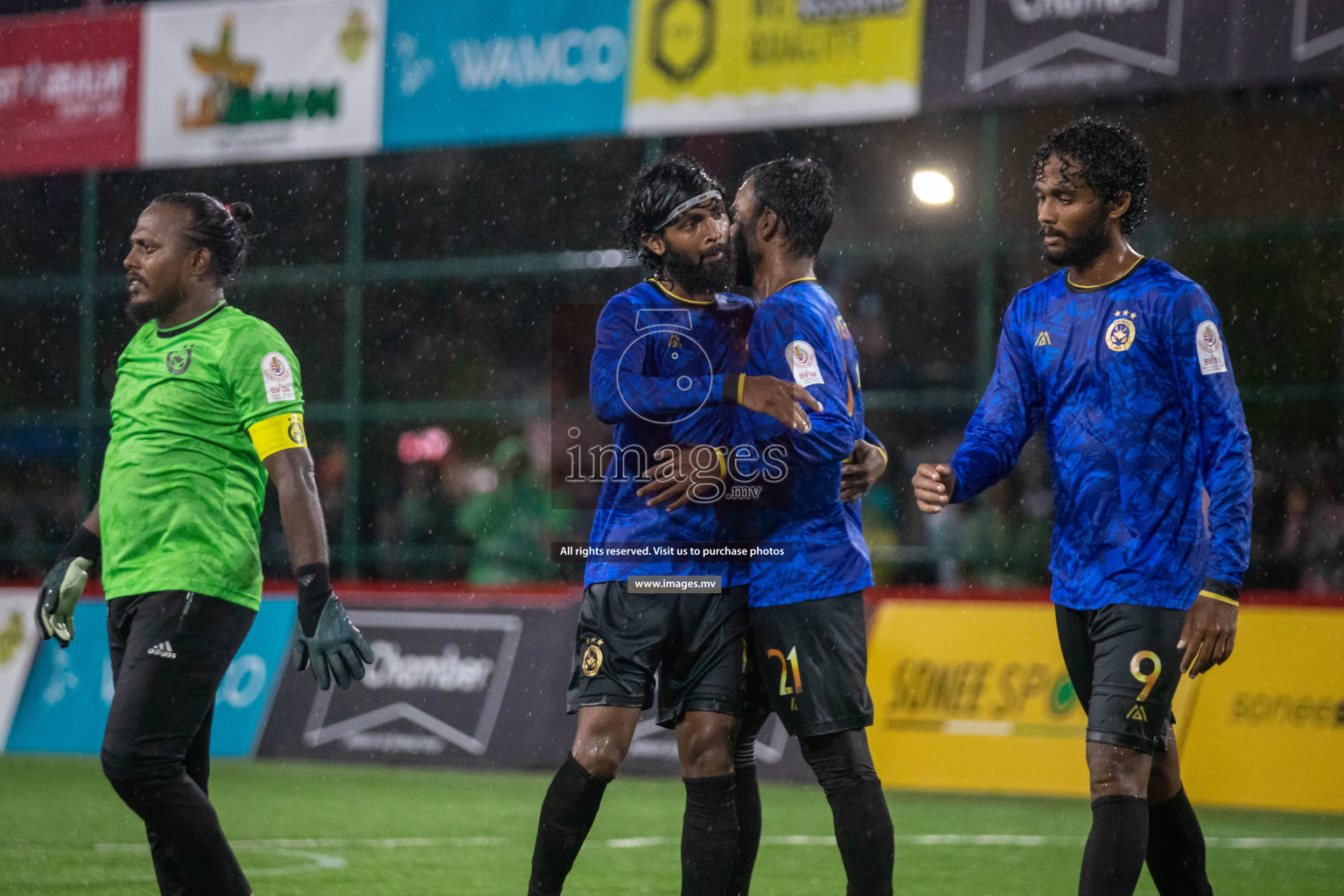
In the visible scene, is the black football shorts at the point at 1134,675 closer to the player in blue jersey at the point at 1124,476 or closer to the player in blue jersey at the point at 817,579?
the player in blue jersey at the point at 1124,476

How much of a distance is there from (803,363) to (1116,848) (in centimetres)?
144

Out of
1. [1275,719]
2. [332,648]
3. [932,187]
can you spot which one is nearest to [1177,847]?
[332,648]

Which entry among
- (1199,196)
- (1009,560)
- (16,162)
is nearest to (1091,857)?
(1009,560)

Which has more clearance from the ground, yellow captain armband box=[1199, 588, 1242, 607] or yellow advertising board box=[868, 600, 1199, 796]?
yellow captain armband box=[1199, 588, 1242, 607]

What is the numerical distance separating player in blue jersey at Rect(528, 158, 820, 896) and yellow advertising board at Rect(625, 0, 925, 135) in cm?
660

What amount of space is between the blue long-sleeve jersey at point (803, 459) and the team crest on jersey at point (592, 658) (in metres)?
0.43

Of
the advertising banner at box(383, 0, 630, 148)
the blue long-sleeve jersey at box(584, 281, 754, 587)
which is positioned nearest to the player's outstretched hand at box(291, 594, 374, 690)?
the blue long-sleeve jersey at box(584, 281, 754, 587)

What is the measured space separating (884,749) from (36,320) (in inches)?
526

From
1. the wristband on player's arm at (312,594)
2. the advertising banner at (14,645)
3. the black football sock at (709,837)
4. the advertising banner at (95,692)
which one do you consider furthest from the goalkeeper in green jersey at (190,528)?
the advertising banner at (14,645)

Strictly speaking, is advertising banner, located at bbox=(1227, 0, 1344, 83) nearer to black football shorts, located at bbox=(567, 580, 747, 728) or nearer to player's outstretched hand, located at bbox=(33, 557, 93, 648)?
black football shorts, located at bbox=(567, 580, 747, 728)

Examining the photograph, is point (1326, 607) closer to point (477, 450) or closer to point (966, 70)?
point (966, 70)

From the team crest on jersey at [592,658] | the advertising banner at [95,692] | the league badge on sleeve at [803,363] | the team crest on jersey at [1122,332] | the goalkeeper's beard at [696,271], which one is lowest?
the advertising banner at [95,692]

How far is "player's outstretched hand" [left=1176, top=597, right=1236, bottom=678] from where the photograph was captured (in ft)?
13.6

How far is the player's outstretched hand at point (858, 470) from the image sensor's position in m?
4.71
